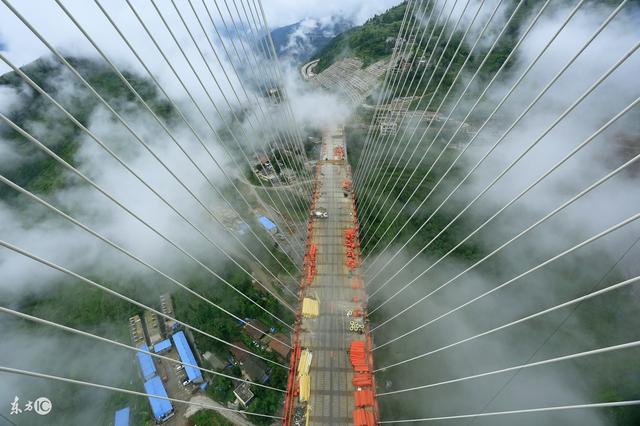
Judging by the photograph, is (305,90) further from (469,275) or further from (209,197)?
(469,275)

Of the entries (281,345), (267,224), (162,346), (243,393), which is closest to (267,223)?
(267,224)

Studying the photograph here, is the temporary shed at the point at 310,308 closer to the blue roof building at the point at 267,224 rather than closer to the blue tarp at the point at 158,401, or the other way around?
the blue tarp at the point at 158,401


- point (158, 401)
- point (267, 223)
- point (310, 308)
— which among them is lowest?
point (158, 401)

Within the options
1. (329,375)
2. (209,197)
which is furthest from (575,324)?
(209,197)

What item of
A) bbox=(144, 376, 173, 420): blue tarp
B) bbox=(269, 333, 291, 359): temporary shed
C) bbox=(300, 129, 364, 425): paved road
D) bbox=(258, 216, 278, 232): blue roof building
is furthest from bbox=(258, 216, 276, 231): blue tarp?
bbox=(144, 376, 173, 420): blue tarp

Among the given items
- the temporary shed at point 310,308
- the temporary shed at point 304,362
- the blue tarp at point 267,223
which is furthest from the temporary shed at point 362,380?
the blue tarp at point 267,223

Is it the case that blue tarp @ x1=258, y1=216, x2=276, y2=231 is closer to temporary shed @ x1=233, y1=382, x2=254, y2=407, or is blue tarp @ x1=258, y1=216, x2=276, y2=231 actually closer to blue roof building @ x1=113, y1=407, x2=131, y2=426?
temporary shed @ x1=233, y1=382, x2=254, y2=407

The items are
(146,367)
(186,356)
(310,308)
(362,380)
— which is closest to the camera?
Answer: (362,380)

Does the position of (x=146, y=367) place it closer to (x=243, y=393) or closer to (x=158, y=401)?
(x=158, y=401)
